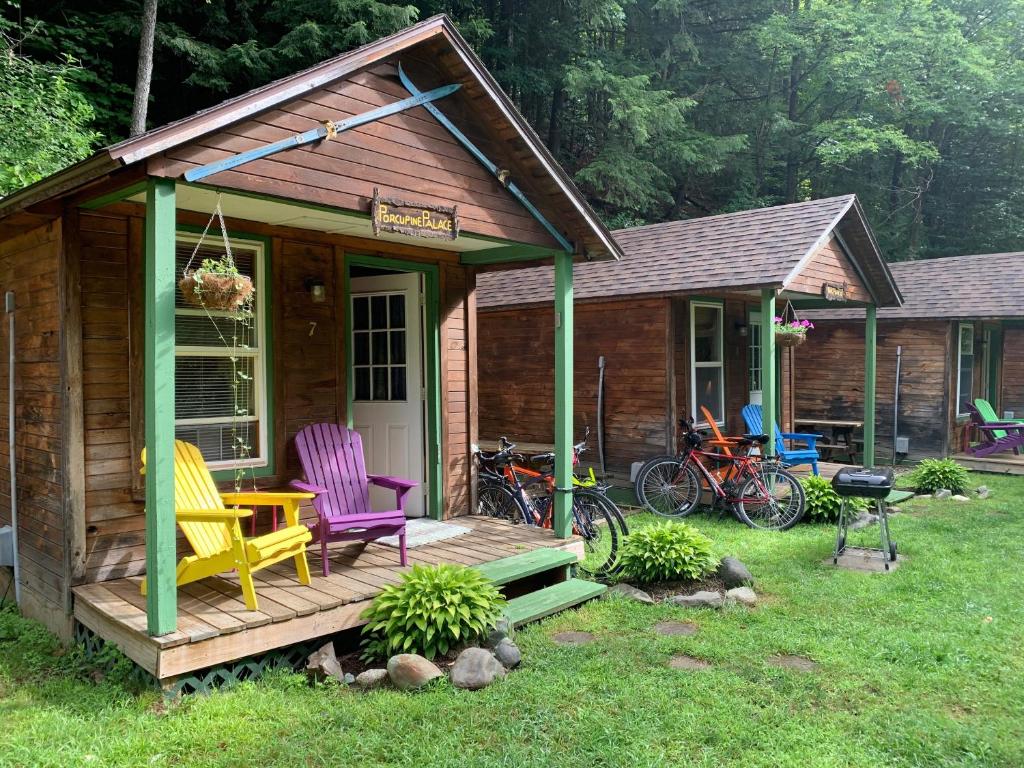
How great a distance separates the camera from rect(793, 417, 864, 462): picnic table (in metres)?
12.6

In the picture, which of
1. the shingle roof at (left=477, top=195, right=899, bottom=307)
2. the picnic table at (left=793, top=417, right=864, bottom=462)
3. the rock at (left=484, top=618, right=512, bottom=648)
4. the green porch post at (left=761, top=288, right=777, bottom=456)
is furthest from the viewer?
the picnic table at (left=793, top=417, right=864, bottom=462)

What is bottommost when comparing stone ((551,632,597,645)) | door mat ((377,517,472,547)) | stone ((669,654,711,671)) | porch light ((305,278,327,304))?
stone ((669,654,711,671))

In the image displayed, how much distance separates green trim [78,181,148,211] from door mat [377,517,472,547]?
300 cm

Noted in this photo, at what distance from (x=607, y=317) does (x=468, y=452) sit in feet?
12.2

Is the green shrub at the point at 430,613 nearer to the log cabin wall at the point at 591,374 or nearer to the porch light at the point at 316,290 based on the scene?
the porch light at the point at 316,290

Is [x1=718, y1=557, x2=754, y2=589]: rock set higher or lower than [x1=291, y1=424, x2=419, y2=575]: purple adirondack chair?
lower

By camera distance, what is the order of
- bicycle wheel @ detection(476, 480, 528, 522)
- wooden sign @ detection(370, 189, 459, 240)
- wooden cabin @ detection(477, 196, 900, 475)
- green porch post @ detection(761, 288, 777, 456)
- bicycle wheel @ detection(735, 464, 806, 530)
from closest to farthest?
1. wooden sign @ detection(370, 189, 459, 240)
2. bicycle wheel @ detection(476, 480, 528, 522)
3. bicycle wheel @ detection(735, 464, 806, 530)
4. green porch post @ detection(761, 288, 777, 456)
5. wooden cabin @ detection(477, 196, 900, 475)

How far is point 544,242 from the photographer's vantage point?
5727 mm

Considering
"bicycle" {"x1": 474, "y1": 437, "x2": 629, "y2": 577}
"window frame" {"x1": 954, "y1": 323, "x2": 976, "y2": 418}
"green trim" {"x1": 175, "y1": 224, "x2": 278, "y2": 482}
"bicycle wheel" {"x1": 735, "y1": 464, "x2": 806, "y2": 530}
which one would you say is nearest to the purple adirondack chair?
"green trim" {"x1": 175, "y1": 224, "x2": 278, "y2": 482}

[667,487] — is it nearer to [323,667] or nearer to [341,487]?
[341,487]

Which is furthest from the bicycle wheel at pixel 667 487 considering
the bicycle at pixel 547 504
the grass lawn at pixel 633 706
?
the grass lawn at pixel 633 706

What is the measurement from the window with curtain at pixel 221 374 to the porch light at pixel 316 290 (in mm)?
389

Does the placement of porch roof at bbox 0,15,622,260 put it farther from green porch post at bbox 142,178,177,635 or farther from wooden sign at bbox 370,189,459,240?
wooden sign at bbox 370,189,459,240

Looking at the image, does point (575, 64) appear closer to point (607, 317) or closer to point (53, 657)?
point (607, 317)
